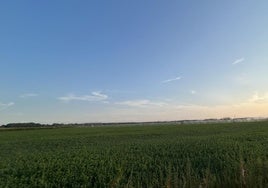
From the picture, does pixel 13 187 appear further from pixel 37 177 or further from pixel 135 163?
pixel 135 163

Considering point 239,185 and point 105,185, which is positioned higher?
point 239,185

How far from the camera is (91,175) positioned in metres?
14.1

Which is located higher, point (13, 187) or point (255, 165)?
point (255, 165)

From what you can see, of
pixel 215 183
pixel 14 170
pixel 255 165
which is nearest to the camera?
pixel 215 183

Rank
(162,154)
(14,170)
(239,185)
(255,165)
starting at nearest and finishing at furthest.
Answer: (239,185)
(255,165)
(14,170)
(162,154)

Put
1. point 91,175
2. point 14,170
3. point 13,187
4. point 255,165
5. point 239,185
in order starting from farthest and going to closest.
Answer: point 14,170 < point 91,175 < point 13,187 < point 255,165 < point 239,185

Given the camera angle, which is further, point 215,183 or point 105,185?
point 105,185

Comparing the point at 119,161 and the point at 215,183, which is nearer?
the point at 215,183

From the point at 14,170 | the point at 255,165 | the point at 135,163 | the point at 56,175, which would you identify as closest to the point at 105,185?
the point at 56,175

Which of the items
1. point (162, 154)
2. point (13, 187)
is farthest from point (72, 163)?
point (162, 154)

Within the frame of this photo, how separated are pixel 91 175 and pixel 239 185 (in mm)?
9859

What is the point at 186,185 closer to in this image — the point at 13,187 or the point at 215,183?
the point at 215,183

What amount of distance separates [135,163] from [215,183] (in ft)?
37.2

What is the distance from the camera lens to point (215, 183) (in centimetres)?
535
